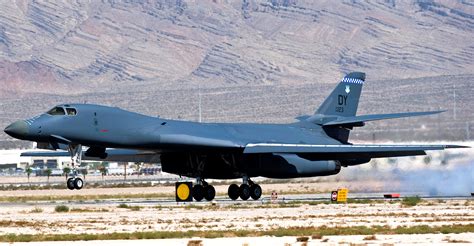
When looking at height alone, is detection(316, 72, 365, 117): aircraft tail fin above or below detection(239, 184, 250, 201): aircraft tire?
above

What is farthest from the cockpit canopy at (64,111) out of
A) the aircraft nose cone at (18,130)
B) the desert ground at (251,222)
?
the desert ground at (251,222)

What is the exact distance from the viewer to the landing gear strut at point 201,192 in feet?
210

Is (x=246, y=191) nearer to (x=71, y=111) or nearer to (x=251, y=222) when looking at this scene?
(x=71, y=111)

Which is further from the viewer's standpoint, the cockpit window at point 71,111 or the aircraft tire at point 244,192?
the aircraft tire at point 244,192

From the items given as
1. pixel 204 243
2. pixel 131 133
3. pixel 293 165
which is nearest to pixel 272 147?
pixel 293 165

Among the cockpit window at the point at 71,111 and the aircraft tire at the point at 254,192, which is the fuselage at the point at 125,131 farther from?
the aircraft tire at the point at 254,192

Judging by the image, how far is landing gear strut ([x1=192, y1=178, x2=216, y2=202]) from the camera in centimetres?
6388

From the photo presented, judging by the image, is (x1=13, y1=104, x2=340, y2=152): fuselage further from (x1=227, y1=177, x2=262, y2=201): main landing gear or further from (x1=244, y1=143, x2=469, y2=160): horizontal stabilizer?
(x1=227, y1=177, x2=262, y2=201): main landing gear

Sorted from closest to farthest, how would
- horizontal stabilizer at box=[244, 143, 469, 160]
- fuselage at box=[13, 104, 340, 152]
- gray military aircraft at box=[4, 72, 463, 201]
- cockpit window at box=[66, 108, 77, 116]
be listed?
fuselage at box=[13, 104, 340, 152], gray military aircraft at box=[4, 72, 463, 201], cockpit window at box=[66, 108, 77, 116], horizontal stabilizer at box=[244, 143, 469, 160]

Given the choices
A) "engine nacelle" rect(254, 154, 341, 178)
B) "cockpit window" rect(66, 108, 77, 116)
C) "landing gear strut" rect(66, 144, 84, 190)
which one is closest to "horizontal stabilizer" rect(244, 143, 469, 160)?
"engine nacelle" rect(254, 154, 341, 178)

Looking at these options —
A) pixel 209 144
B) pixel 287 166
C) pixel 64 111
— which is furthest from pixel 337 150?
pixel 64 111

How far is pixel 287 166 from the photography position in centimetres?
6378

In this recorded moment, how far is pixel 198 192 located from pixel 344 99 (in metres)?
11.6

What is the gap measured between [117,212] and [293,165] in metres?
11.1
